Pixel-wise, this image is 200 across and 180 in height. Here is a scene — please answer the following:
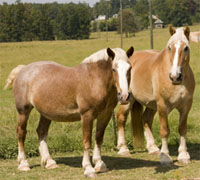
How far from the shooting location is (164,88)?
7.17 meters


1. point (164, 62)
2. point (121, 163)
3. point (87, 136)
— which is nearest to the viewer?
point (87, 136)

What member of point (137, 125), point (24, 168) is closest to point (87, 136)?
point (24, 168)

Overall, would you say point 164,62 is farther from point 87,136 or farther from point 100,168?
point 100,168

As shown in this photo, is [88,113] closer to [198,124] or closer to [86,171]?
[86,171]

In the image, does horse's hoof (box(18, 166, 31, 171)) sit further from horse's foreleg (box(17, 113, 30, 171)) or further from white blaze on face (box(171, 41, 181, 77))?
white blaze on face (box(171, 41, 181, 77))

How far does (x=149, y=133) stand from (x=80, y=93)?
2534 millimetres

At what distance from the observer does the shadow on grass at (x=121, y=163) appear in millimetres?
7271

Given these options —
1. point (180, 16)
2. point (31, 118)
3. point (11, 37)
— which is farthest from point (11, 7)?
point (31, 118)

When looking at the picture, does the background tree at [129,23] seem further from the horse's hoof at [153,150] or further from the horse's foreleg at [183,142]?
the horse's foreleg at [183,142]

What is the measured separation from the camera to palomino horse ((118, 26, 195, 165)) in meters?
6.75

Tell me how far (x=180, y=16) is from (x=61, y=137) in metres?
71.0

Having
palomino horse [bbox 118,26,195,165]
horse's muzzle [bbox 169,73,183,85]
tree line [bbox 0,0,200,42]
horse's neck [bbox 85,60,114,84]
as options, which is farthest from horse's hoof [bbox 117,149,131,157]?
tree line [bbox 0,0,200,42]

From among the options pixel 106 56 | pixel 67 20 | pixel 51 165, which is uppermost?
pixel 67 20

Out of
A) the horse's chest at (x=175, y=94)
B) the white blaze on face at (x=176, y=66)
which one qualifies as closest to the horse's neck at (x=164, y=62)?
the horse's chest at (x=175, y=94)
